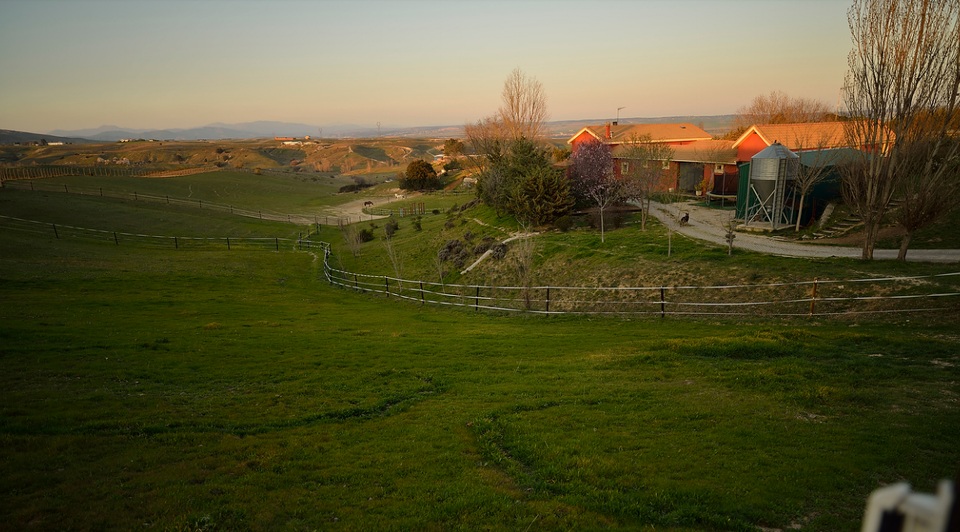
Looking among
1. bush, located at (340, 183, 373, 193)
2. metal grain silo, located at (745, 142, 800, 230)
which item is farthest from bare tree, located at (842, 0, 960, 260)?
bush, located at (340, 183, 373, 193)

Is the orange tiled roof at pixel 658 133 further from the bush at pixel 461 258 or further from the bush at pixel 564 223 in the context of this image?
the bush at pixel 461 258

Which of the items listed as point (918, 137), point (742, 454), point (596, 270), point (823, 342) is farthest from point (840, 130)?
point (742, 454)

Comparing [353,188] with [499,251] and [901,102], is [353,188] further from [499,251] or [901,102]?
[901,102]

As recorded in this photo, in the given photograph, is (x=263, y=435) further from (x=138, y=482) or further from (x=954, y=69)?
(x=954, y=69)

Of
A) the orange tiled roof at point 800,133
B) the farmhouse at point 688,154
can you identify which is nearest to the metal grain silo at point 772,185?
the farmhouse at point 688,154

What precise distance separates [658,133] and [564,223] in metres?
27.5

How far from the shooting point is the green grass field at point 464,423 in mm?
6508

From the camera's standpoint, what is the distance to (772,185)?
2905cm

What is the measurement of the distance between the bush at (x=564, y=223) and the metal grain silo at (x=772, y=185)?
11293mm

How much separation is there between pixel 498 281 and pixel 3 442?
24.6 meters

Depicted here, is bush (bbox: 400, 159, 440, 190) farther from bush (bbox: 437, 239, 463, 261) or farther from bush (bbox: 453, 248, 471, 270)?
bush (bbox: 453, 248, 471, 270)

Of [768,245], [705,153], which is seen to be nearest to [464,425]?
[768,245]

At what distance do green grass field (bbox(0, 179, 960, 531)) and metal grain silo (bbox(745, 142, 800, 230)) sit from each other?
11441 mm

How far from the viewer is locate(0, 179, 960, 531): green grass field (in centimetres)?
651
